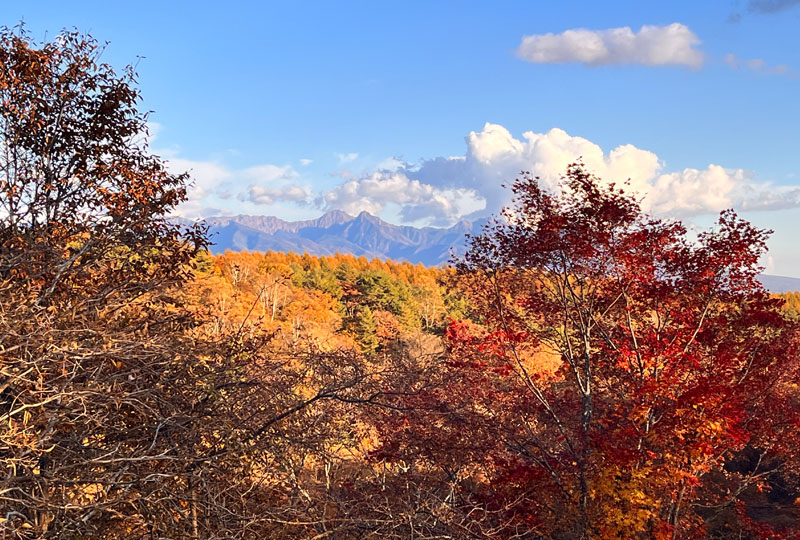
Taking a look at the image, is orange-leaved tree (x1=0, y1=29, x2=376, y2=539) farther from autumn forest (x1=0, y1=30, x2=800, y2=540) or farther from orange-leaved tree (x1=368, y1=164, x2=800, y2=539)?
orange-leaved tree (x1=368, y1=164, x2=800, y2=539)

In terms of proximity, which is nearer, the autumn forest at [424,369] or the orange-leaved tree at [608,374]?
the autumn forest at [424,369]

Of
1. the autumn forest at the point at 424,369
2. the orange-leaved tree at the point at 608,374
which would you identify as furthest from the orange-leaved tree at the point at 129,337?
the orange-leaved tree at the point at 608,374

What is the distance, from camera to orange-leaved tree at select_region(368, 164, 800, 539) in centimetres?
958

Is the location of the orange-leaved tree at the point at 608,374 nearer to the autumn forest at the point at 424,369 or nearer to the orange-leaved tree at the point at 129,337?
the autumn forest at the point at 424,369

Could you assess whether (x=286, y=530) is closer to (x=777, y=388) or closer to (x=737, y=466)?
(x=777, y=388)

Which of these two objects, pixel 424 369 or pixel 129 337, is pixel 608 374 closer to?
pixel 424 369

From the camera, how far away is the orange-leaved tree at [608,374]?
377 inches

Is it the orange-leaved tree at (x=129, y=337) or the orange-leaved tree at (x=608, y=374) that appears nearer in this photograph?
the orange-leaved tree at (x=129, y=337)

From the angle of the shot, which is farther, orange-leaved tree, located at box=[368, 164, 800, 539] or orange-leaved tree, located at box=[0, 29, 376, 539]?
orange-leaved tree, located at box=[368, 164, 800, 539]

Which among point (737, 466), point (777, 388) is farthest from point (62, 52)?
point (737, 466)

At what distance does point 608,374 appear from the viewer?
11.4 meters

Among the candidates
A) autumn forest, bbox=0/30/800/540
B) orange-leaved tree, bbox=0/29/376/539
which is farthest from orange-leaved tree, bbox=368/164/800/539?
orange-leaved tree, bbox=0/29/376/539

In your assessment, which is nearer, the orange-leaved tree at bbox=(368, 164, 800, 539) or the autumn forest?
the autumn forest

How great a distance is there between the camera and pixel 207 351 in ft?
30.1
